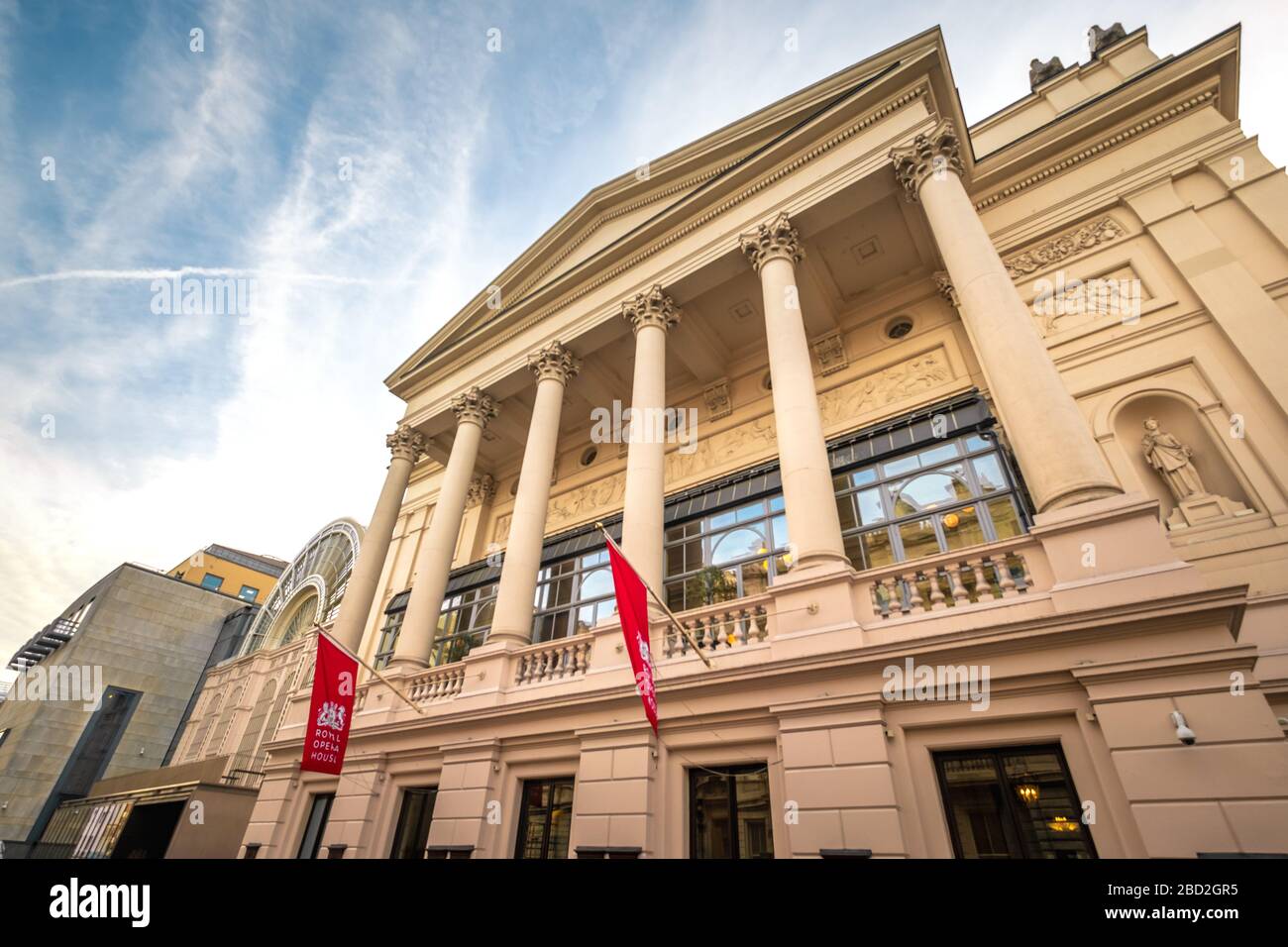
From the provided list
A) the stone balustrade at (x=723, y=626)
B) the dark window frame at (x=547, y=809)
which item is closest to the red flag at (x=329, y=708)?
the dark window frame at (x=547, y=809)

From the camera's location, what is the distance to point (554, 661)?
11.2m

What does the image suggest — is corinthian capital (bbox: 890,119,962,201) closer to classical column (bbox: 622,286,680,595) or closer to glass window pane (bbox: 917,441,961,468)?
glass window pane (bbox: 917,441,961,468)

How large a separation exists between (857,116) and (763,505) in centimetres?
915

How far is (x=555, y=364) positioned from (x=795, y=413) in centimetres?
800

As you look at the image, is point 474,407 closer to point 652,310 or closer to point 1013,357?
point 652,310

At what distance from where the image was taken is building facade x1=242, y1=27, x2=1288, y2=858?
258 inches

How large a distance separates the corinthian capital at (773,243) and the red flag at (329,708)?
38.9ft

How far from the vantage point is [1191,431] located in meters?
10.1

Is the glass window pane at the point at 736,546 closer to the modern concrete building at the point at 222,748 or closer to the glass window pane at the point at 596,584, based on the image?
the glass window pane at the point at 596,584

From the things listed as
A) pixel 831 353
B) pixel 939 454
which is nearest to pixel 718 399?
pixel 831 353

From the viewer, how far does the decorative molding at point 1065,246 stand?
40.5ft

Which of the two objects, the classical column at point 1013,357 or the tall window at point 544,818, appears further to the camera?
the tall window at point 544,818

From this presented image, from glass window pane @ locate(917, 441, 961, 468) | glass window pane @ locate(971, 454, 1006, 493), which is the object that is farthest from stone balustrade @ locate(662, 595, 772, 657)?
glass window pane @ locate(917, 441, 961, 468)
